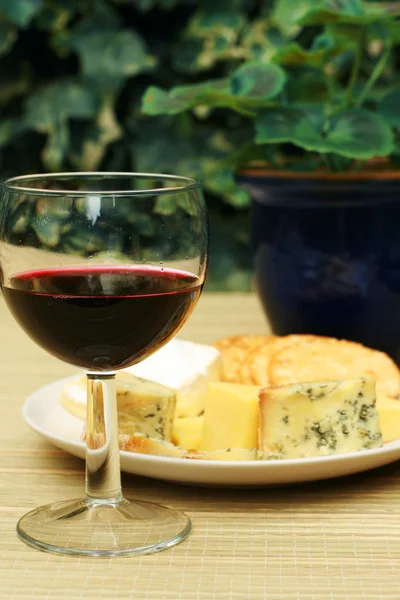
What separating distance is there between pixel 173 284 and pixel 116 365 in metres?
0.09

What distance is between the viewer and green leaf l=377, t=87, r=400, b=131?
1.47 m

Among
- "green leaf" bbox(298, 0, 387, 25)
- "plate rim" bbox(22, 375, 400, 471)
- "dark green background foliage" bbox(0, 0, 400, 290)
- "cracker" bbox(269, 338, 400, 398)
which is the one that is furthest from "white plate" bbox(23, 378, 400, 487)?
"dark green background foliage" bbox(0, 0, 400, 290)

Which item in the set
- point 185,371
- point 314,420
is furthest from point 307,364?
point 314,420

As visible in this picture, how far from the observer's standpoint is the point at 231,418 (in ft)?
3.19

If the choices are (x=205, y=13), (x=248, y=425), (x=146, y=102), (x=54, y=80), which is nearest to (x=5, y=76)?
(x=54, y=80)

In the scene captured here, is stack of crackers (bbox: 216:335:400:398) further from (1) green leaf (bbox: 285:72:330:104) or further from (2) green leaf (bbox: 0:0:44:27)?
(2) green leaf (bbox: 0:0:44:27)

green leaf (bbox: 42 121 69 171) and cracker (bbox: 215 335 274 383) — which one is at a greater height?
green leaf (bbox: 42 121 69 171)

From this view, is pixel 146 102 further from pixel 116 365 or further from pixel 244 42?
pixel 244 42

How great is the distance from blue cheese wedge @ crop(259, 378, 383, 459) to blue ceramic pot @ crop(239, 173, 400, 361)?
437 millimetres

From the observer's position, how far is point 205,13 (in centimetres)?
261

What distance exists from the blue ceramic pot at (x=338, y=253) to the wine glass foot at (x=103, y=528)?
563mm

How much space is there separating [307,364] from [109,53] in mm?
1606

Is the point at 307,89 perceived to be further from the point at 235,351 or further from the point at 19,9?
the point at 19,9

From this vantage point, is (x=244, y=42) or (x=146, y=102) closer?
(x=146, y=102)
